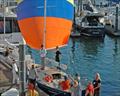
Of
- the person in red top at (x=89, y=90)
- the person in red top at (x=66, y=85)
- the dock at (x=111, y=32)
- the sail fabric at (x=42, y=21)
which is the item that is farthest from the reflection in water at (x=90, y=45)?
the person in red top at (x=89, y=90)

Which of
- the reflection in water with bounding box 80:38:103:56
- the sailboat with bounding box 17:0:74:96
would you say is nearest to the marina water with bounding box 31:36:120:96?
the reflection in water with bounding box 80:38:103:56

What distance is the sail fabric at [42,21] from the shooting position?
29859 mm

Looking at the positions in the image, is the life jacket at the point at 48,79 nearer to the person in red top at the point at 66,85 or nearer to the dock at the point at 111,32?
the person in red top at the point at 66,85

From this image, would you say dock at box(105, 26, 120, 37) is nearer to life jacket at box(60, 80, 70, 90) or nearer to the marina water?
the marina water

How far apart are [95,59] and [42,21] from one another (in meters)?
17.5

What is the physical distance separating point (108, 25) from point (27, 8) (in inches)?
1749

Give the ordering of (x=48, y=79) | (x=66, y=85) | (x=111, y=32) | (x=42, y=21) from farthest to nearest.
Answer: (x=111, y=32) → (x=42, y=21) → (x=48, y=79) → (x=66, y=85)

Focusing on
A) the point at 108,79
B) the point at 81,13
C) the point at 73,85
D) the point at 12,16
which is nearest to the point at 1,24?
the point at 12,16

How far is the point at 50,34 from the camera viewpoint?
3012 cm

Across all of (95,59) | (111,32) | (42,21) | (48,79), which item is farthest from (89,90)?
(111,32)

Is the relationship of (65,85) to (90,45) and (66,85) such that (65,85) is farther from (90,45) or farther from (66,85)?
(90,45)

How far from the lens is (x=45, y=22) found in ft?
97.5

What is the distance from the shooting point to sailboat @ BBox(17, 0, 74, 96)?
1170 inches

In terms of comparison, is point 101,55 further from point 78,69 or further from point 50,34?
point 50,34
